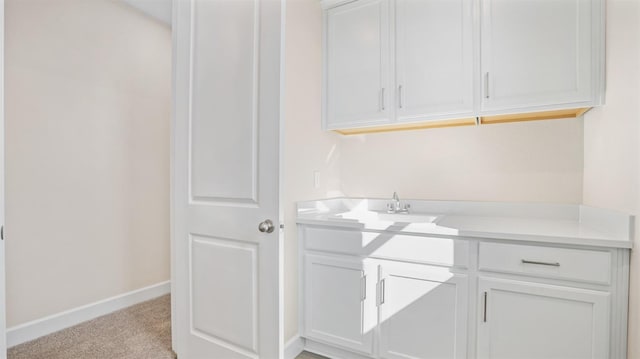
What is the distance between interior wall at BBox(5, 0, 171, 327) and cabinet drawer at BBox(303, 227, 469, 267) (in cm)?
175

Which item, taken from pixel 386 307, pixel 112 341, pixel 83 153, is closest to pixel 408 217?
pixel 386 307

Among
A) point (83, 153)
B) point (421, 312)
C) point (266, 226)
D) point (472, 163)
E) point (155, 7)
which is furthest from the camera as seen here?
point (155, 7)

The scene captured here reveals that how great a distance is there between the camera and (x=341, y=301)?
5.91ft

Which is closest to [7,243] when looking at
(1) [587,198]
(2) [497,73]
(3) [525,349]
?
(3) [525,349]

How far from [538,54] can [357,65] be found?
1.02 metres

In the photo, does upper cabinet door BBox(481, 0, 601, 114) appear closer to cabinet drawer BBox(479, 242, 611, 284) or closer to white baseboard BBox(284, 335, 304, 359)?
cabinet drawer BBox(479, 242, 611, 284)

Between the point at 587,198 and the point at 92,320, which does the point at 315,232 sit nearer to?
the point at 587,198

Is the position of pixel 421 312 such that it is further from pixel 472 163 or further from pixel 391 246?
pixel 472 163

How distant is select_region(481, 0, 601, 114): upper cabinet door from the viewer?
155 cm

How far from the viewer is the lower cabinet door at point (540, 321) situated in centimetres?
130

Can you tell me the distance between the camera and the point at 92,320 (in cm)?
236

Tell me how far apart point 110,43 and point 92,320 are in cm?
220

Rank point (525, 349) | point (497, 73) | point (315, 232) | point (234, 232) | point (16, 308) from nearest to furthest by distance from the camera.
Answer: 1. point (525, 349)
2. point (234, 232)
3. point (497, 73)
4. point (315, 232)
5. point (16, 308)

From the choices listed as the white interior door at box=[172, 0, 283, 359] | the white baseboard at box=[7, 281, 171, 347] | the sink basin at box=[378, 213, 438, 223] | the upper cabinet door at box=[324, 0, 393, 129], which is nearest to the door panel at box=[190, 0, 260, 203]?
the white interior door at box=[172, 0, 283, 359]
